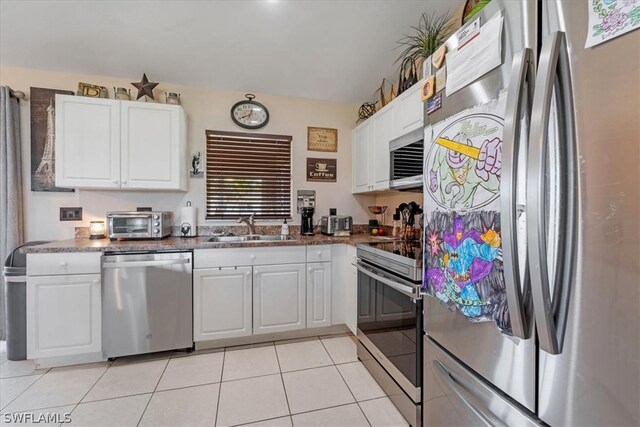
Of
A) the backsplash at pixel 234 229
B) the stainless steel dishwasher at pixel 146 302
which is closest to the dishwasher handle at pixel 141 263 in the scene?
the stainless steel dishwasher at pixel 146 302

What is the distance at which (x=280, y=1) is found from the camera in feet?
6.44

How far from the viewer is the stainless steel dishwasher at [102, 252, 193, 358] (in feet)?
6.80

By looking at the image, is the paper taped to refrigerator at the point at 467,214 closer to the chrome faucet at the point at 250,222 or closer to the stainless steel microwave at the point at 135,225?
the chrome faucet at the point at 250,222

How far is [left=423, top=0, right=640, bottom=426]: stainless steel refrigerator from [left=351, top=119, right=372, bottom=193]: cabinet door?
6.05 feet

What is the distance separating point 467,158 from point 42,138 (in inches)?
135

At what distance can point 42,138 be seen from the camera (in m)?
2.48

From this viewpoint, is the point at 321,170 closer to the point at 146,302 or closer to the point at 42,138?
the point at 146,302

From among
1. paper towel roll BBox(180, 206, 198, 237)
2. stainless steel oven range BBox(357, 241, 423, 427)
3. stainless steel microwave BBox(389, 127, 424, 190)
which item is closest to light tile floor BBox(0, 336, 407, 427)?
stainless steel oven range BBox(357, 241, 423, 427)

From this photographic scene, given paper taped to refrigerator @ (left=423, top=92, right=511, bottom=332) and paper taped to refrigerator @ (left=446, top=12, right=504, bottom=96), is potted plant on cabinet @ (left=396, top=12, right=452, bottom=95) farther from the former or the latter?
paper taped to refrigerator @ (left=423, top=92, right=511, bottom=332)

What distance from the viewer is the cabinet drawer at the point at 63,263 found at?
1.98 metres

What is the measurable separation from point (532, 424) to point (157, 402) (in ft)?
6.32

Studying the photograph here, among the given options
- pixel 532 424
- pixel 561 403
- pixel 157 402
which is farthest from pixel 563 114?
pixel 157 402

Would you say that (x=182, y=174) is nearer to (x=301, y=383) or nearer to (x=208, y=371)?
(x=208, y=371)

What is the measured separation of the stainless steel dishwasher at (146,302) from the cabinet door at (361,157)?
1803mm
